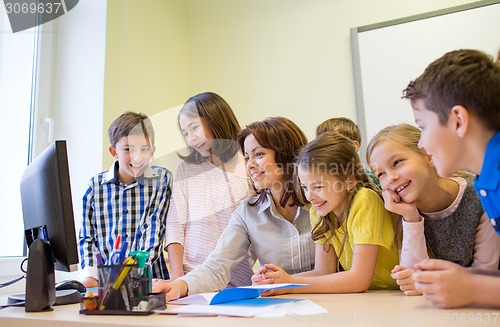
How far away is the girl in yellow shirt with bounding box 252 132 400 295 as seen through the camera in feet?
3.42

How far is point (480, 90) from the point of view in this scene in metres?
0.73

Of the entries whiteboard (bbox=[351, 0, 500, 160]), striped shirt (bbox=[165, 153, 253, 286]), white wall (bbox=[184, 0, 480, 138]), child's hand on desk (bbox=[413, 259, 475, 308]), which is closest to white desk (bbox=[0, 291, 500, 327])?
child's hand on desk (bbox=[413, 259, 475, 308])

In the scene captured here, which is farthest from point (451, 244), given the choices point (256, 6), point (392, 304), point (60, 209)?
point (256, 6)

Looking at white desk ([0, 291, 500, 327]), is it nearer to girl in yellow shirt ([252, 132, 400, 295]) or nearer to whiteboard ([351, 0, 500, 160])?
girl in yellow shirt ([252, 132, 400, 295])

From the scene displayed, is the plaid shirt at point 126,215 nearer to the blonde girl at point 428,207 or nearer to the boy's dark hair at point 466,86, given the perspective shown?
the blonde girl at point 428,207

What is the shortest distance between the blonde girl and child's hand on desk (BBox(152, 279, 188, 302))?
0.51 meters

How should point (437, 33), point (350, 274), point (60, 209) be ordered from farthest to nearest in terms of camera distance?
point (437, 33)
point (350, 274)
point (60, 209)

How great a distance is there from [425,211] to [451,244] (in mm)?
98

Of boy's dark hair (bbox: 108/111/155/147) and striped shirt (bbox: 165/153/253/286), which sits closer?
striped shirt (bbox: 165/153/253/286)

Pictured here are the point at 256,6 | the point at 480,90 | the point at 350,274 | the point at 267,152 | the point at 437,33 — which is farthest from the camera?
the point at 256,6

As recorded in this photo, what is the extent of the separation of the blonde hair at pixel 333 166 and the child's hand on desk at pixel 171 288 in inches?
15.0

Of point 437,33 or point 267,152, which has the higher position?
point 437,33

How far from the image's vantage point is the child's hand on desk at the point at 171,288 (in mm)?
951

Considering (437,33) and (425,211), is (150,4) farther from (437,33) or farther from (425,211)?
(425,211)
